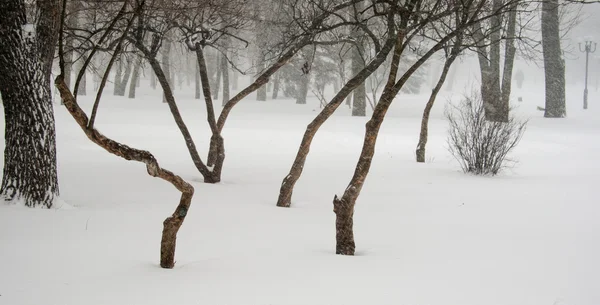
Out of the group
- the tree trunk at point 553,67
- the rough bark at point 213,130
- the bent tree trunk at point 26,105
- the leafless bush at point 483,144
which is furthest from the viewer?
the tree trunk at point 553,67

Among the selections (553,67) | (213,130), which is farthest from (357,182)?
(553,67)

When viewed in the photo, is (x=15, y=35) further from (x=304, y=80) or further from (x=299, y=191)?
(x=304, y=80)

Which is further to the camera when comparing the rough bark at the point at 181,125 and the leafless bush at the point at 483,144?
the leafless bush at the point at 483,144

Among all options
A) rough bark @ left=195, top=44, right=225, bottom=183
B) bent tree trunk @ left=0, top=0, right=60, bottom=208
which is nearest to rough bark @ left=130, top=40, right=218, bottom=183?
rough bark @ left=195, top=44, right=225, bottom=183

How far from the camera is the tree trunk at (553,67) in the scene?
22562 millimetres

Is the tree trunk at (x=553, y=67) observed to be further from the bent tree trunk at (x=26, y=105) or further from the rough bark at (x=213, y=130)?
the bent tree trunk at (x=26, y=105)

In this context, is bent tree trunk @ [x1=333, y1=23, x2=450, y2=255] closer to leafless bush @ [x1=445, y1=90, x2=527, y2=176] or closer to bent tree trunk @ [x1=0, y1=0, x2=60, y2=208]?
bent tree trunk @ [x1=0, y1=0, x2=60, y2=208]

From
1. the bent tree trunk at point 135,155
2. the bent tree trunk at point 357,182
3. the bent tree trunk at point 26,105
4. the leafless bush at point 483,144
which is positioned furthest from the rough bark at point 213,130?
the bent tree trunk at point 135,155

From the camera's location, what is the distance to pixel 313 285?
13.0 feet

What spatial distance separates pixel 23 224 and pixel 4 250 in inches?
42.2

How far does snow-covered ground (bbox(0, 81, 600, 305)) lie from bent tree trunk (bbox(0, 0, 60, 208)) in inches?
14.5

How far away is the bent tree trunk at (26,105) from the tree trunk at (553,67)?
21215mm

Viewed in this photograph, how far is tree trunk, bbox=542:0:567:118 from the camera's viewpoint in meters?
22.6

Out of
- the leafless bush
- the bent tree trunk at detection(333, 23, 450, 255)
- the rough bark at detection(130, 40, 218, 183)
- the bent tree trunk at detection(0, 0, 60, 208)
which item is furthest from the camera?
the leafless bush
